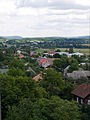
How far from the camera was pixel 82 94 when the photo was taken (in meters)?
28.6

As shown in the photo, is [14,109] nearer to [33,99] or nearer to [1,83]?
[33,99]

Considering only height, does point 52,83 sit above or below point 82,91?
above

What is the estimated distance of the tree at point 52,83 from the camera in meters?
29.3

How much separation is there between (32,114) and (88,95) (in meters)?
12.1

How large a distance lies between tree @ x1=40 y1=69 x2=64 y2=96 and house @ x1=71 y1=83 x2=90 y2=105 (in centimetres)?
201

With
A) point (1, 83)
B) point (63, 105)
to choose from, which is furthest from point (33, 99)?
point (63, 105)

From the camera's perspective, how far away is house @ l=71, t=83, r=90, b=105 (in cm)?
2817

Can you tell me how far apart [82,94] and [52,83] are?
4.41 metres

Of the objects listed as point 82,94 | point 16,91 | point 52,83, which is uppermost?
point 16,91

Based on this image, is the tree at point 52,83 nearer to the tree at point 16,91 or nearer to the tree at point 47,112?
the tree at point 16,91

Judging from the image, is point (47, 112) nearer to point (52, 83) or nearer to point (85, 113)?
point (85, 113)

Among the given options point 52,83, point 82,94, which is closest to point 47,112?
point 82,94

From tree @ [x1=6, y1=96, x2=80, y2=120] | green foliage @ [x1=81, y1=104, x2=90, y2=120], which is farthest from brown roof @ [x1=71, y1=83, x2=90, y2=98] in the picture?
tree @ [x1=6, y1=96, x2=80, y2=120]

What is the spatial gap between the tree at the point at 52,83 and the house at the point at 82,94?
6.59 feet
